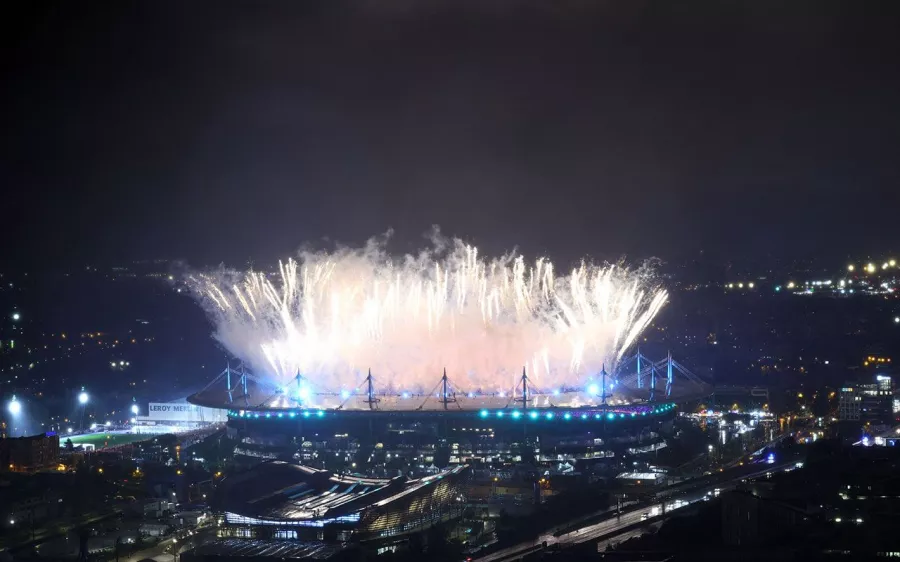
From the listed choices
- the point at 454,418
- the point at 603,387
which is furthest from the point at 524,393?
the point at 603,387

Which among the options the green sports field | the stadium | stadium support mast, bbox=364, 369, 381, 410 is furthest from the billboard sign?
stadium support mast, bbox=364, 369, 381, 410

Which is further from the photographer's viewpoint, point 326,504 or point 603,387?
point 603,387

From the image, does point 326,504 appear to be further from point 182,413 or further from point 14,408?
point 182,413

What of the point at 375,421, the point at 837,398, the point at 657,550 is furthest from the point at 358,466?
the point at 837,398

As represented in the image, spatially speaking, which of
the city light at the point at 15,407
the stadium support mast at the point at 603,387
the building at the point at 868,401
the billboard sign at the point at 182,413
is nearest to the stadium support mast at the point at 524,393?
the stadium support mast at the point at 603,387

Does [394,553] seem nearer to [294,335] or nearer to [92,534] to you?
[92,534]

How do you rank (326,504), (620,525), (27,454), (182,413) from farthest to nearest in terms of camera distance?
(182,413), (27,454), (326,504), (620,525)

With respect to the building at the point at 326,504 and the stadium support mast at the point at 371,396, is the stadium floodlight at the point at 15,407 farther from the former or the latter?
the building at the point at 326,504
